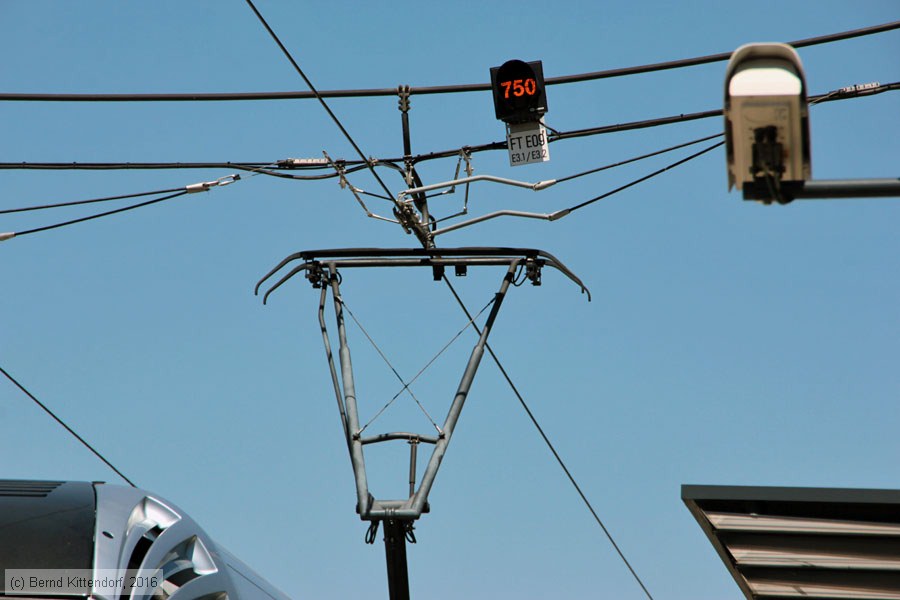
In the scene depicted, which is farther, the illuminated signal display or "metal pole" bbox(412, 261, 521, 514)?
the illuminated signal display

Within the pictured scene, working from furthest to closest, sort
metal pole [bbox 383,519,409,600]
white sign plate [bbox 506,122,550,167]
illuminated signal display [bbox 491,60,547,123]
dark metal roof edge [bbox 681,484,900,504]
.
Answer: white sign plate [bbox 506,122,550,167]
illuminated signal display [bbox 491,60,547,123]
dark metal roof edge [bbox 681,484,900,504]
metal pole [bbox 383,519,409,600]

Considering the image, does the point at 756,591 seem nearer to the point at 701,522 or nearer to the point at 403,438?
the point at 701,522

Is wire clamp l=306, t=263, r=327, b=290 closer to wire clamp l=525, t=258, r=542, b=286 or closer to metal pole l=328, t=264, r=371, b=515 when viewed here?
metal pole l=328, t=264, r=371, b=515

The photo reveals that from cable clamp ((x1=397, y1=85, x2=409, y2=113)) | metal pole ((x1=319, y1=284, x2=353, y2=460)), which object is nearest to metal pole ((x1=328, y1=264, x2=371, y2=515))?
metal pole ((x1=319, y1=284, x2=353, y2=460))

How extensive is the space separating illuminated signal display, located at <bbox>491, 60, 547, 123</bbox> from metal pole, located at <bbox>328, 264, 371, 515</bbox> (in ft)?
6.94

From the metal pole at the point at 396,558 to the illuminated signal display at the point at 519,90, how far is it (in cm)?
409

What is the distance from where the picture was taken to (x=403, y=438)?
824cm

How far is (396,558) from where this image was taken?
736 centimetres

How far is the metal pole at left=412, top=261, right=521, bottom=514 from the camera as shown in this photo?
25.1 feet

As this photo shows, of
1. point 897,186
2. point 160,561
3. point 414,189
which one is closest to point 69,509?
point 160,561

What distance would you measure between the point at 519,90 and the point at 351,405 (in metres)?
3.21

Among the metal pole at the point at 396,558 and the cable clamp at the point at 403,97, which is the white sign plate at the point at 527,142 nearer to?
the cable clamp at the point at 403,97

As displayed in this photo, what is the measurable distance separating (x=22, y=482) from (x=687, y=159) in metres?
8.12

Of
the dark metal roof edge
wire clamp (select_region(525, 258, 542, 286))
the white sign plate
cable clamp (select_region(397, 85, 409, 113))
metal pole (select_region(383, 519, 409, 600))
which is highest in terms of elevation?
cable clamp (select_region(397, 85, 409, 113))
